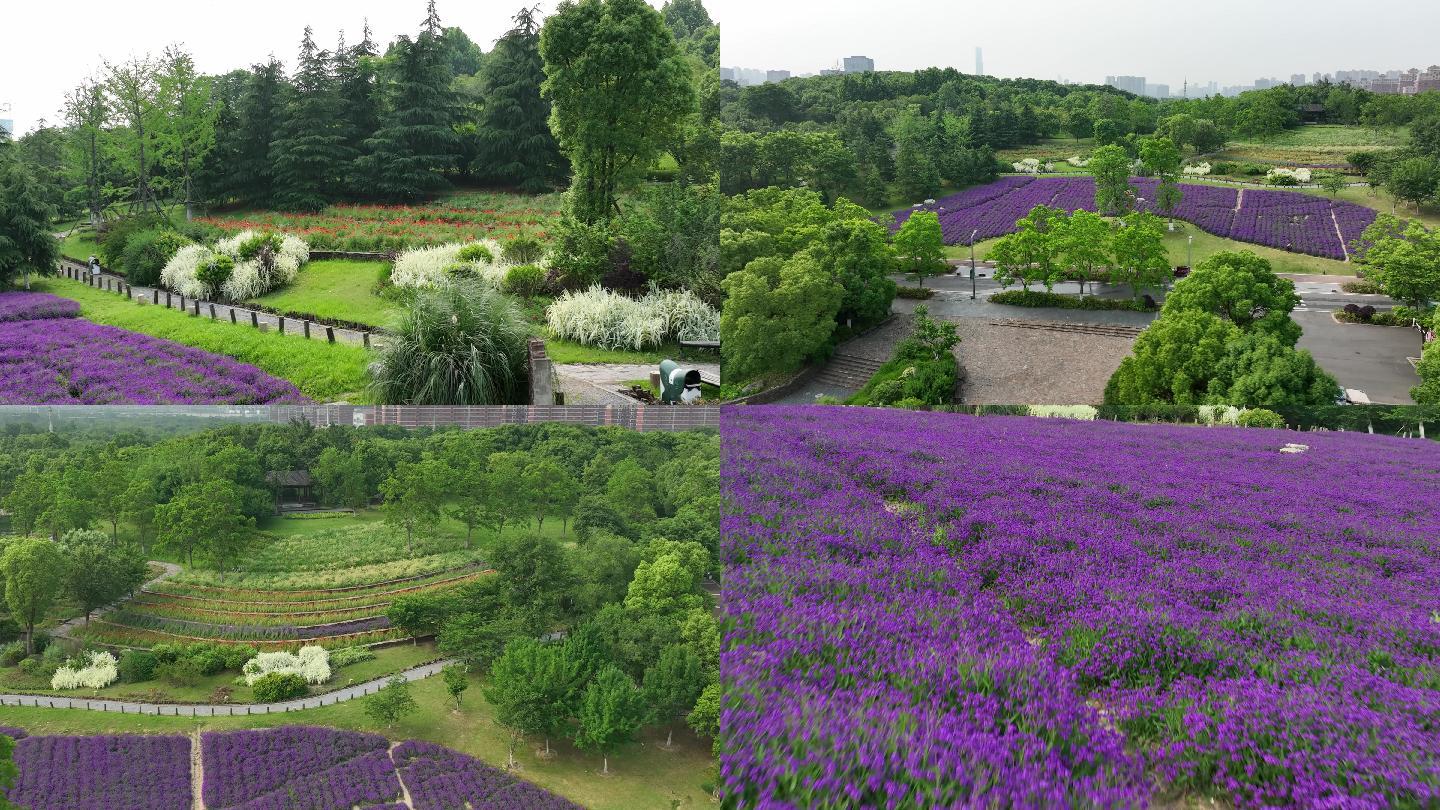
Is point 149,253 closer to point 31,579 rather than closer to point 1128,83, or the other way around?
point 31,579

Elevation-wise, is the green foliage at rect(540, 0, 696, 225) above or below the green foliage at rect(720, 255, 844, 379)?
above

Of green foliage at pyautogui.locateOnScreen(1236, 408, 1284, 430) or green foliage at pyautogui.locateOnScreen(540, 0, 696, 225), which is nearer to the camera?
green foliage at pyautogui.locateOnScreen(540, 0, 696, 225)

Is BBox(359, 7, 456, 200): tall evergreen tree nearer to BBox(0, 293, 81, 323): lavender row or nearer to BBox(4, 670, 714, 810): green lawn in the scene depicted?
BBox(0, 293, 81, 323): lavender row

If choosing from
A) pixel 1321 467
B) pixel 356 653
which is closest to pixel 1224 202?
pixel 1321 467

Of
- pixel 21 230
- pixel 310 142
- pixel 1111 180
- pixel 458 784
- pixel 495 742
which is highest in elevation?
pixel 310 142

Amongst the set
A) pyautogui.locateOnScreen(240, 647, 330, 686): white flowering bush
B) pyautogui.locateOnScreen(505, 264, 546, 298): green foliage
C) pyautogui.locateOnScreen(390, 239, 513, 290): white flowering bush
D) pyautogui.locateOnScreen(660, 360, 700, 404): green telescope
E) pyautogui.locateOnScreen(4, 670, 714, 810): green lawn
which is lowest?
pyautogui.locateOnScreen(4, 670, 714, 810): green lawn

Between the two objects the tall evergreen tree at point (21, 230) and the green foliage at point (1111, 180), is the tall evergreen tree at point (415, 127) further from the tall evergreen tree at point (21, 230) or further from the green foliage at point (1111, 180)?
the green foliage at point (1111, 180)

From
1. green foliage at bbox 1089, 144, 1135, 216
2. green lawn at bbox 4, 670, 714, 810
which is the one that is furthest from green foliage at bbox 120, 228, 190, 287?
green foliage at bbox 1089, 144, 1135, 216

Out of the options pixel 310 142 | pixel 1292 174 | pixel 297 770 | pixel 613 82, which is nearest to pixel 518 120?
pixel 613 82
